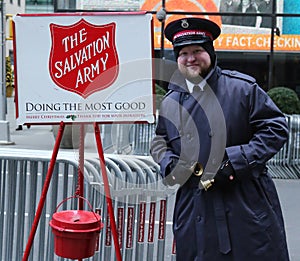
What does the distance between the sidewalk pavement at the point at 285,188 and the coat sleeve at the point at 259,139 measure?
314 cm

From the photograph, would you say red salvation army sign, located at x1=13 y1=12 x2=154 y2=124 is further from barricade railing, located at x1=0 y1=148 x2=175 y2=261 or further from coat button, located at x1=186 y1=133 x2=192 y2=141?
barricade railing, located at x1=0 y1=148 x2=175 y2=261

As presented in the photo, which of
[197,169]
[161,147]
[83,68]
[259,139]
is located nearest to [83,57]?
[83,68]

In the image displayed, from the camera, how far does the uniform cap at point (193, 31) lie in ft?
10.1

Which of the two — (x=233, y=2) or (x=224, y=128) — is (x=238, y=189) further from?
(x=233, y=2)

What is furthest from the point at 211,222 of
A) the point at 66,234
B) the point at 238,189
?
the point at 66,234

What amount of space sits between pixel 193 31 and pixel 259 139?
Result: 630 mm

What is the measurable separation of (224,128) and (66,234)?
3.66ft

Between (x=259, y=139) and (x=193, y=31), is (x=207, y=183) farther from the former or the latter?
(x=193, y=31)

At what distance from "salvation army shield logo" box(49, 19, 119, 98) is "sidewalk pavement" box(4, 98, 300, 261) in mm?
3237

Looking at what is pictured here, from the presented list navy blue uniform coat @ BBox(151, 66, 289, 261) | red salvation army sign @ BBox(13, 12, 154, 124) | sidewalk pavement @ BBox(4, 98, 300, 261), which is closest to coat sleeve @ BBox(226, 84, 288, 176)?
navy blue uniform coat @ BBox(151, 66, 289, 261)

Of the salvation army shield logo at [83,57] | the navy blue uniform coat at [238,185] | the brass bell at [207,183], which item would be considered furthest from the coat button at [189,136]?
the salvation army shield logo at [83,57]

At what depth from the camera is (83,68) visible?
3.52m

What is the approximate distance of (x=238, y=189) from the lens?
10.0ft

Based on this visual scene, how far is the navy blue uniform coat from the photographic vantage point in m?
3.01
